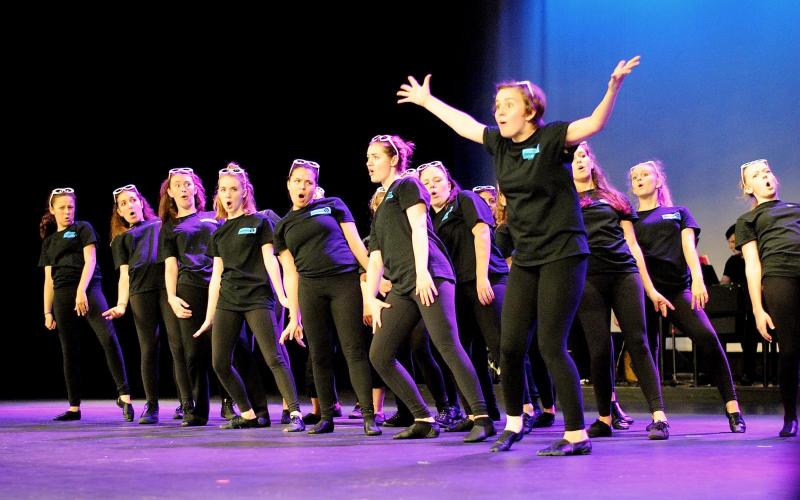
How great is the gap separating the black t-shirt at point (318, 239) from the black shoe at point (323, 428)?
2.23 feet

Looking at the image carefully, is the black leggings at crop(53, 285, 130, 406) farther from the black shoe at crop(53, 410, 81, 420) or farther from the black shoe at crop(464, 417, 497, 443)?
the black shoe at crop(464, 417, 497, 443)

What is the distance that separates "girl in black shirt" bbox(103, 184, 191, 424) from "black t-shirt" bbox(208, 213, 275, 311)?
71cm

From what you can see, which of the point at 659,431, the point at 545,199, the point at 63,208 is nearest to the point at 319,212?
the point at 545,199

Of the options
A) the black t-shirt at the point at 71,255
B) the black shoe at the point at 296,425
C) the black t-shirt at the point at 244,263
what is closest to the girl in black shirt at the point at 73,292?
the black t-shirt at the point at 71,255

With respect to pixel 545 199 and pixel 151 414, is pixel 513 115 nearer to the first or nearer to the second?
pixel 545 199

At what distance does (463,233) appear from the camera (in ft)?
15.4

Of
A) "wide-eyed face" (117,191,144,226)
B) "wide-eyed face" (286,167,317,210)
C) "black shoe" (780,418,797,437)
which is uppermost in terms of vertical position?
"wide-eyed face" (117,191,144,226)

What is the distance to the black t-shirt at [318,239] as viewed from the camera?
169 inches

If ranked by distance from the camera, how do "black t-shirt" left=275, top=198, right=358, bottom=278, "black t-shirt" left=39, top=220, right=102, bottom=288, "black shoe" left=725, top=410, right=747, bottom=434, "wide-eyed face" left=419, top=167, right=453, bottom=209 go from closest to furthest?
"black shoe" left=725, top=410, right=747, bottom=434 < "black t-shirt" left=275, top=198, right=358, bottom=278 < "wide-eyed face" left=419, top=167, right=453, bottom=209 < "black t-shirt" left=39, top=220, right=102, bottom=288

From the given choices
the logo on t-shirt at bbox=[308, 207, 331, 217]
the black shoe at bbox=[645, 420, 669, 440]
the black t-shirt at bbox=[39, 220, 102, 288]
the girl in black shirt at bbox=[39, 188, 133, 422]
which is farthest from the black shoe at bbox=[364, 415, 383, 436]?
the black t-shirt at bbox=[39, 220, 102, 288]

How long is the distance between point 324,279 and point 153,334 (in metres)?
1.58

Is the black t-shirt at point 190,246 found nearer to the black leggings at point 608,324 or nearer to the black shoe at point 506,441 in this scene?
the black leggings at point 608,324

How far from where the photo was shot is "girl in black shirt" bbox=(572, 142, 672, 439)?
408 centimetres

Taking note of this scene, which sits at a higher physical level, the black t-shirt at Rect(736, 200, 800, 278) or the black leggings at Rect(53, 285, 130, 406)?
the black t-shirt at Rect(736, 200, 800, 278)
